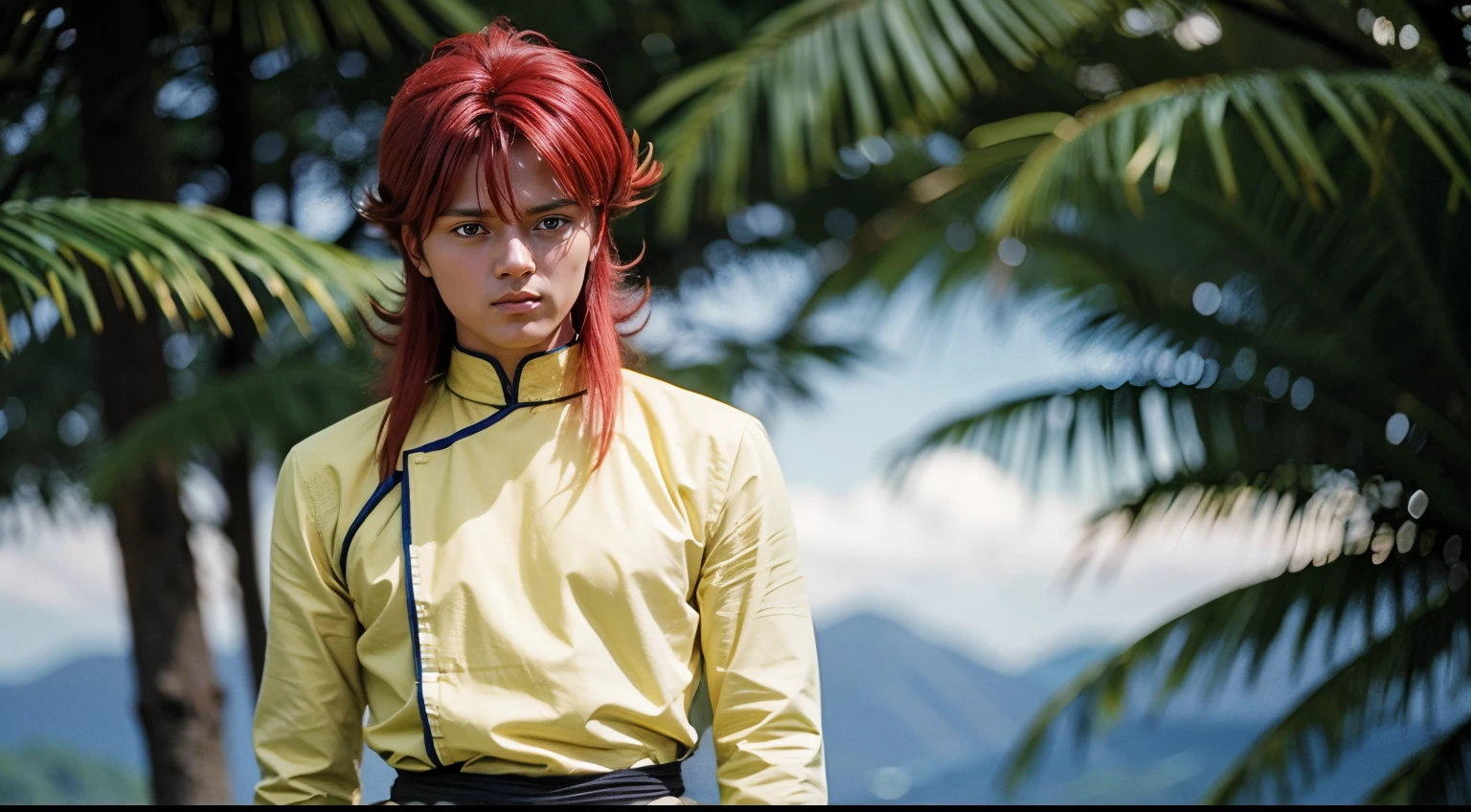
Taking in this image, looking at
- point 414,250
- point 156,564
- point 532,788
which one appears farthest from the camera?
Answer: point 156,564

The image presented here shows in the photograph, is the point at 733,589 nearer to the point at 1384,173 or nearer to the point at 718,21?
the point at 1384,173

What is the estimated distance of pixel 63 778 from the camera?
7.52m

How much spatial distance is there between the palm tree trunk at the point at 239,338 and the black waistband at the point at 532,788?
2.80 m

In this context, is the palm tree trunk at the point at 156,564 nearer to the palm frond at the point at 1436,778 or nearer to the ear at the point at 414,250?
the ear at the point at 414,250

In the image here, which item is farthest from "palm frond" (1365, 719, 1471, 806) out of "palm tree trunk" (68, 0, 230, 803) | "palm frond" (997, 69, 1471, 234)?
"palm tree trunk" (68, 0, 230, 803)

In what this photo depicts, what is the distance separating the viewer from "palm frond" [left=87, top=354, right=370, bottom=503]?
332 centimetres

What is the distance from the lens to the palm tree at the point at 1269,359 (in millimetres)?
2756

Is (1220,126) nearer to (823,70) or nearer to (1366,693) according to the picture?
(823,70)

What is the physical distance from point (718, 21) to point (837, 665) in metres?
2.98

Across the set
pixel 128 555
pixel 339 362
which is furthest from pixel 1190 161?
pixel 128 555

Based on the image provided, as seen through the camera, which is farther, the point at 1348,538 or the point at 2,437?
the point at 2,437

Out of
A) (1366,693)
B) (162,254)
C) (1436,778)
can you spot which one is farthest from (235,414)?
(1436,778)

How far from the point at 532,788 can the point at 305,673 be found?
0.25 metres

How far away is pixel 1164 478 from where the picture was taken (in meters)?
3.04
